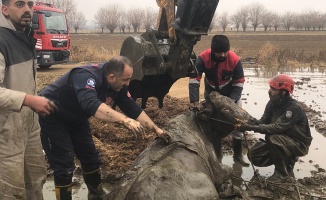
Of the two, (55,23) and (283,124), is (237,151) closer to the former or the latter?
A: (283,124)

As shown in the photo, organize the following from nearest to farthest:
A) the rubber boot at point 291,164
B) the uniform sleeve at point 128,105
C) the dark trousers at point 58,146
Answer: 1. the dark trousers at point 58,146
2. the uniform sleeve at point 128,105
3. the rubber boot at point 291,164

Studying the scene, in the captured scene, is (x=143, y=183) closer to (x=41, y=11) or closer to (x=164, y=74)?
(x=164, y=74)

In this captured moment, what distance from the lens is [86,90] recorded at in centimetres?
338

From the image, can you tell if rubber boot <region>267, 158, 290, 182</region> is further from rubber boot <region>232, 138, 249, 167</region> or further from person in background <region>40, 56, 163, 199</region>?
person in background <region>40, 56, 163, 199</region>

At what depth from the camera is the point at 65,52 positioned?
18281 millimetres

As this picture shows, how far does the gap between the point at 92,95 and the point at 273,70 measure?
52.1 ft

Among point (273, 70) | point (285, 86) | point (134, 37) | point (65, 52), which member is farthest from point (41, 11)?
point (285, 86)

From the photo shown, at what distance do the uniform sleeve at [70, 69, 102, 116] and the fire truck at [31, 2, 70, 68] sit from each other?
555 inches

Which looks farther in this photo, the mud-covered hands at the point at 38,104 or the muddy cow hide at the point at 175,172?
the muddy cow hide at the point at 175,172

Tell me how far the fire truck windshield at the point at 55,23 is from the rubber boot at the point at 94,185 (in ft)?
45.2

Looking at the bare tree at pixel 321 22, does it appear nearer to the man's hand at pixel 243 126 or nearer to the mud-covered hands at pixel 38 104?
the man's hand at pixel 243 126

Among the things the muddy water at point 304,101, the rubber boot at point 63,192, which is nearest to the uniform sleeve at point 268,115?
the muddy water at point 304,101

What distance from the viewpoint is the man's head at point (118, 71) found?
3.51 meters

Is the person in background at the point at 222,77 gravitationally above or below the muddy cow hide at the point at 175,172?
above
